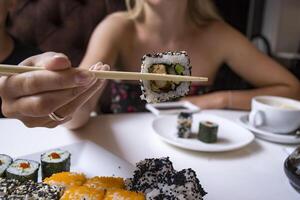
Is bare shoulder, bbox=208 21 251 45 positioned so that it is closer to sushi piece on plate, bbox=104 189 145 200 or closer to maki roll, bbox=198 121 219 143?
maki roll, bbox=198 121 219 143

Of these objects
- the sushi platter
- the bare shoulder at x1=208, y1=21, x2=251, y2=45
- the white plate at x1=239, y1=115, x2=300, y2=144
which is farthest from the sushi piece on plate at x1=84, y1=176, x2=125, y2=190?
the bare shoulder at x1=208, y1=21, x2=251, y2=45

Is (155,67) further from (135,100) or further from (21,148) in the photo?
(135,100)

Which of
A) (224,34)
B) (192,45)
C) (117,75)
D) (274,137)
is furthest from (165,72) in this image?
(224,34)

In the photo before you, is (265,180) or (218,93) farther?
(218,93)

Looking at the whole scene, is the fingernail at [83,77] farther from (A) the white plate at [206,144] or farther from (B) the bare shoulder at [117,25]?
(B) the bare shoulder at [117,25]

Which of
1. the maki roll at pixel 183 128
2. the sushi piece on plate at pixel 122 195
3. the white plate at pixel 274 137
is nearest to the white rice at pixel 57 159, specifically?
the sushi piece on plate at pixel 122 195

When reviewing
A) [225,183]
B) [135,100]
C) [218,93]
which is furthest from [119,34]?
[225,183]
